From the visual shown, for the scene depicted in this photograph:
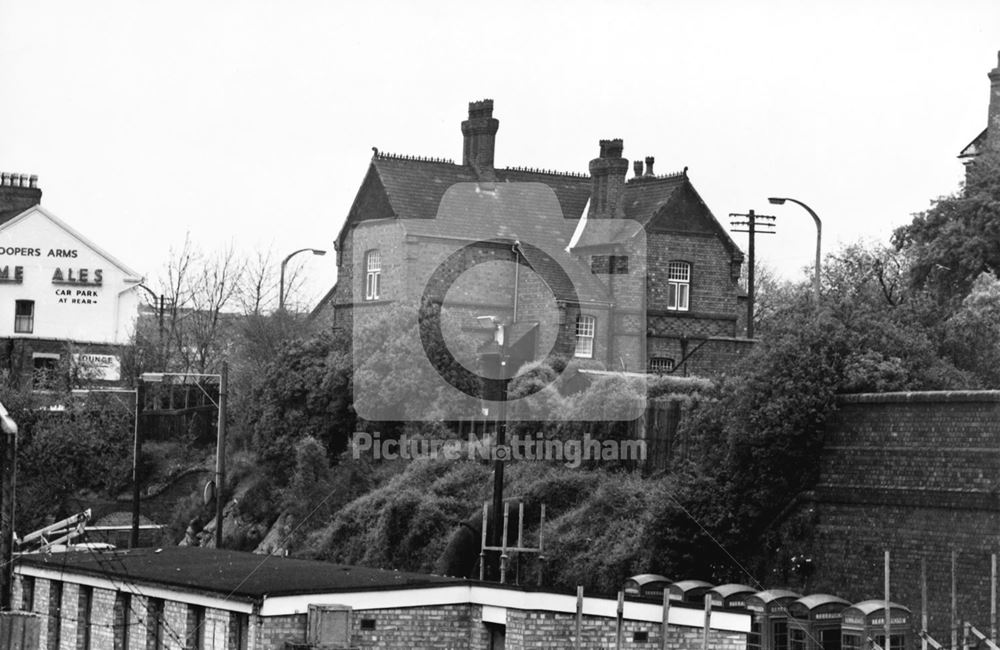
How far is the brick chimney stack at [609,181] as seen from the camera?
53250 mm

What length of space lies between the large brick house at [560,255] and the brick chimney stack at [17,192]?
68.3 feet

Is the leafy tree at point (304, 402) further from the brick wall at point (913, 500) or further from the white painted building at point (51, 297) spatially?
the brick wall at point (913, 500)

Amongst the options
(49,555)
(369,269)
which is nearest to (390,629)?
(49,555)

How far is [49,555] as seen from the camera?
32531mm

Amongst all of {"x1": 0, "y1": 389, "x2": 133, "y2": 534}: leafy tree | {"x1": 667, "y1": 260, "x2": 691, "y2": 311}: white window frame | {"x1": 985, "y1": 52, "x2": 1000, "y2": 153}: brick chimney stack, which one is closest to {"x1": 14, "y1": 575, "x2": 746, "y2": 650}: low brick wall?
{"x1": 667, "y1": 260, "x2": 691, "y2": 311}: white window frame

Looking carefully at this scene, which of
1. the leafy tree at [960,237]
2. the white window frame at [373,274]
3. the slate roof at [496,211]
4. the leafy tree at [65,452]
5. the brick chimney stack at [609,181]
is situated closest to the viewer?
the leafy tree at [960,237]

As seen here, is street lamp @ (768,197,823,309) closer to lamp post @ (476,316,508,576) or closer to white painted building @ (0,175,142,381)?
lamp post @ (476,316,508,576)

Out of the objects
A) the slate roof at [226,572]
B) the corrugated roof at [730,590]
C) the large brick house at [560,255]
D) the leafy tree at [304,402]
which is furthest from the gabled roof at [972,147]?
the slate roof at [226,572]

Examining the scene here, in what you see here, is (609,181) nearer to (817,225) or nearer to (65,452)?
(817,225)

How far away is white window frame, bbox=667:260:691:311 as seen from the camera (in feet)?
174

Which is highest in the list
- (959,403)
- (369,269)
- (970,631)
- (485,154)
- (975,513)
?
(485,154)

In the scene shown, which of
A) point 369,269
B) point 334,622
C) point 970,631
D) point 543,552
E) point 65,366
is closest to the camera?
point 334,622

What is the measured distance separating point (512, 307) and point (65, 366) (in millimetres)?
21084

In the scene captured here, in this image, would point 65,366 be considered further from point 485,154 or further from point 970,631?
point 970,631
